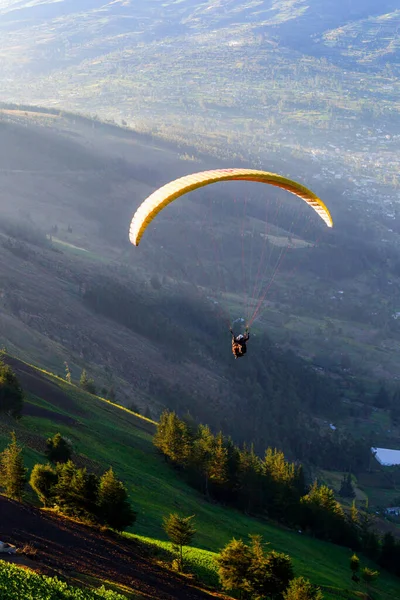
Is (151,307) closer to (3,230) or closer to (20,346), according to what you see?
(3,230)

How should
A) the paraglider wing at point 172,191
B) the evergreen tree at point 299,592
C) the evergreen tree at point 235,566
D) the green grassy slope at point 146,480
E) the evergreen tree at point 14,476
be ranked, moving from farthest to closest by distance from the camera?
the green grassy slope at point 146,480
the evergreen tree at point 14,476
the evergreen tree at point 235,566
the paraglider wing at point 172,191
the evergreen tree at point 299,592

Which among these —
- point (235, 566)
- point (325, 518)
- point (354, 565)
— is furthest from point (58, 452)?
point (325, 518)

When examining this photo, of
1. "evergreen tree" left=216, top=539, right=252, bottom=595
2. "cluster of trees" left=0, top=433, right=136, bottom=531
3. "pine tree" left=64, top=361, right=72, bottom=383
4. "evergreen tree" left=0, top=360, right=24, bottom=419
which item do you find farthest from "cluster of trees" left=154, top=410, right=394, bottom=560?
"pine tree" left=64, top=361, right=72, bottom=383

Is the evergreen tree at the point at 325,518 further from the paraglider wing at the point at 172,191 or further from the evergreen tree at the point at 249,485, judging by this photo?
the paraglider wing at the point at 172,191

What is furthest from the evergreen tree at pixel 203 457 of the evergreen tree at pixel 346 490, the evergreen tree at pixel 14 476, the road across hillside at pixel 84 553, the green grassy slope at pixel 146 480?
the evergreen tree at pixel 346 490

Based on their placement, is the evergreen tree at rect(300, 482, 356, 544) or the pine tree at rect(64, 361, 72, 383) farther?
the pine tree at rect(64, 361, 72, 383)

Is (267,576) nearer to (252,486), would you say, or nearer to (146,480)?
(146,480)

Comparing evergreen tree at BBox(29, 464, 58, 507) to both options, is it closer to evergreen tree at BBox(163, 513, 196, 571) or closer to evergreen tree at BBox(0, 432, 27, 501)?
evergreen tree at BBox(0, 432, 27, 501)
